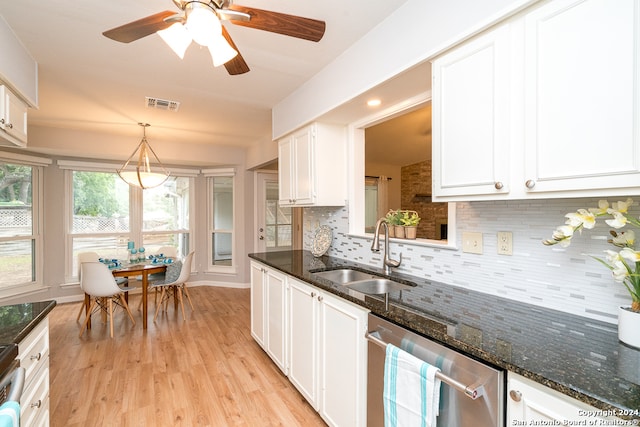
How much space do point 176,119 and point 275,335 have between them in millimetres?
2783

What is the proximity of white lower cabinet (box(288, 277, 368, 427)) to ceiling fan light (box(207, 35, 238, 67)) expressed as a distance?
4.44ft

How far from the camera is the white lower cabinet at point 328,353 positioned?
1512 mm

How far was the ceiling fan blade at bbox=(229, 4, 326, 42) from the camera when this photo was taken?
128 cm

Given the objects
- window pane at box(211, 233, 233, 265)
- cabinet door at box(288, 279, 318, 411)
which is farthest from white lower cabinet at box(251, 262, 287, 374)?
window pane at box(211, 233, 233, 265)

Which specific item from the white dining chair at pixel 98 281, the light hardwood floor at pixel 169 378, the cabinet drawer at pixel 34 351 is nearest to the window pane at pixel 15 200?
the light hardwood floor at pixel 169 378

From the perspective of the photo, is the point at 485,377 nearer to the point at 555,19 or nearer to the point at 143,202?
the point at 555,19

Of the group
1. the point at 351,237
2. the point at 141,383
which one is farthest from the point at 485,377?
the point at 141,383

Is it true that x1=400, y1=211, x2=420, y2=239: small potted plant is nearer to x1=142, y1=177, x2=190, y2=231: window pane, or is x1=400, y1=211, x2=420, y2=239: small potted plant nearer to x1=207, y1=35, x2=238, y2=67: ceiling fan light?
x1=207, y1=35, x2=238, y2=67: ceiling fan light

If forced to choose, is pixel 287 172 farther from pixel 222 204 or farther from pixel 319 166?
pixel 222 204

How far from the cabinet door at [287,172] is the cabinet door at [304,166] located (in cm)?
8

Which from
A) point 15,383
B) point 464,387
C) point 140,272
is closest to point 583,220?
point 464,387

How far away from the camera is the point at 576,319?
1.17 metres

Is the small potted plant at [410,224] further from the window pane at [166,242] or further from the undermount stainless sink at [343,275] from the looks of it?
the window pane at [166,242]

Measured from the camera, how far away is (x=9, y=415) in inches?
31.0
